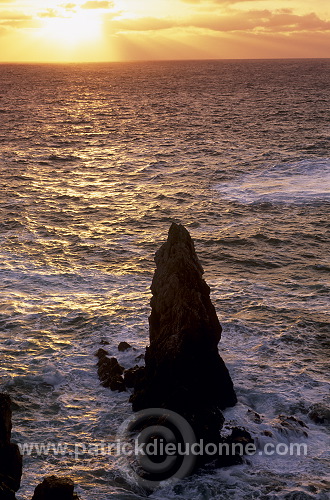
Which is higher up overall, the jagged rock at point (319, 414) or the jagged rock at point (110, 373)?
Answer: the jagged rock at point (110, 373)

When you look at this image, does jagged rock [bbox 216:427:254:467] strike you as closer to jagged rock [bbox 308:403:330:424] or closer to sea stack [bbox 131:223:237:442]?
sea stack [bbox 131:223:237:442]

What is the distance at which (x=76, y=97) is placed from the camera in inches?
6353

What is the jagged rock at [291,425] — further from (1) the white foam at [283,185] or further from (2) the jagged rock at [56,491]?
(1) the white foam at [283,185]

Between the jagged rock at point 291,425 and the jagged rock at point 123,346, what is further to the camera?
the jagged rock at point 123,346

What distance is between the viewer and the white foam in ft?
164

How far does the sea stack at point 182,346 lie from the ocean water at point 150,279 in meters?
1.41

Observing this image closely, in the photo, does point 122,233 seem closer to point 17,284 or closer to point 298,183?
point 17,284

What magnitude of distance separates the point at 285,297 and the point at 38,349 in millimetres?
13350

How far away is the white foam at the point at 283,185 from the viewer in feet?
164

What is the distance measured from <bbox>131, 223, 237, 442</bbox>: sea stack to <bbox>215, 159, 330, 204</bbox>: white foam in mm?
28898

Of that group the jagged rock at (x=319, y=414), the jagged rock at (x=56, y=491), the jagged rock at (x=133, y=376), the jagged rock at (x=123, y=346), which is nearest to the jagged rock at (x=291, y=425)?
the jagged rock at (x=319, y=414)

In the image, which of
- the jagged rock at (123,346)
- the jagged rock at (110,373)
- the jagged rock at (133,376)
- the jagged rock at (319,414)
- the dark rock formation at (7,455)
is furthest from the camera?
the jagged rock at (123,346)

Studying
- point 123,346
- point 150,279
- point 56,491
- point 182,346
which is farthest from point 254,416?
point 150,279

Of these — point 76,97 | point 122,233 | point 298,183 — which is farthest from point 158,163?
point 76,97
